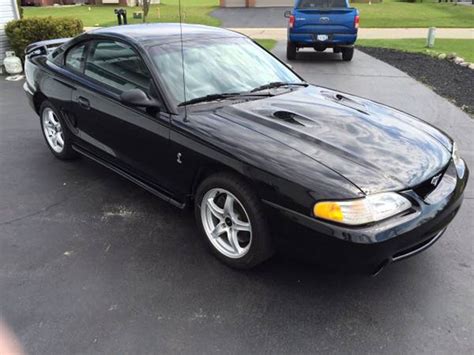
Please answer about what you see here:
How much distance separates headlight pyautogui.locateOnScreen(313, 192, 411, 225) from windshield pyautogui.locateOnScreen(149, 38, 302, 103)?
148 cm

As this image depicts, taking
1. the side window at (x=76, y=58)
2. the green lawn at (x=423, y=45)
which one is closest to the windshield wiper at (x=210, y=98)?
the side window at (x=76, y=58)

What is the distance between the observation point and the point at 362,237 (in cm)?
244

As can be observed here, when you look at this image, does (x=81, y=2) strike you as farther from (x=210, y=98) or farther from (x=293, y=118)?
(x=293, y=118)

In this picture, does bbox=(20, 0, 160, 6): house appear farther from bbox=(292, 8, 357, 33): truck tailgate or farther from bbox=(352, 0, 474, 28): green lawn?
bbox=(292, 8, 357, 33): truck tailgate

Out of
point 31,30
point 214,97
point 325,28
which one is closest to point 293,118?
point 214,97

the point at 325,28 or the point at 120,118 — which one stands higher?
the point at 120,118

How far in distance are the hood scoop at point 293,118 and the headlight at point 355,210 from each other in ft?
2.82

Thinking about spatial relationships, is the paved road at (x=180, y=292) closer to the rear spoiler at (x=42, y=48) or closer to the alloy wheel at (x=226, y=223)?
the alloy wheel at (x=226, y=223)

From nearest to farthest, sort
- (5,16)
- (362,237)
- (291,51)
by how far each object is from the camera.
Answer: (362,237) < (5,16) < (291,51)

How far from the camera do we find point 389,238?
2471 mm

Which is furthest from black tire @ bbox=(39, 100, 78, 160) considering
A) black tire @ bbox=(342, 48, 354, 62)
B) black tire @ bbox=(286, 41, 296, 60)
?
black tire @ bbox=(342, 48, 354, 62)

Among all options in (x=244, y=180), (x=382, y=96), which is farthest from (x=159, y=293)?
(x=382, y=96)

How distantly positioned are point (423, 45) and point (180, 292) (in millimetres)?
14465

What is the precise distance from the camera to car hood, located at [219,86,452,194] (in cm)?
269
